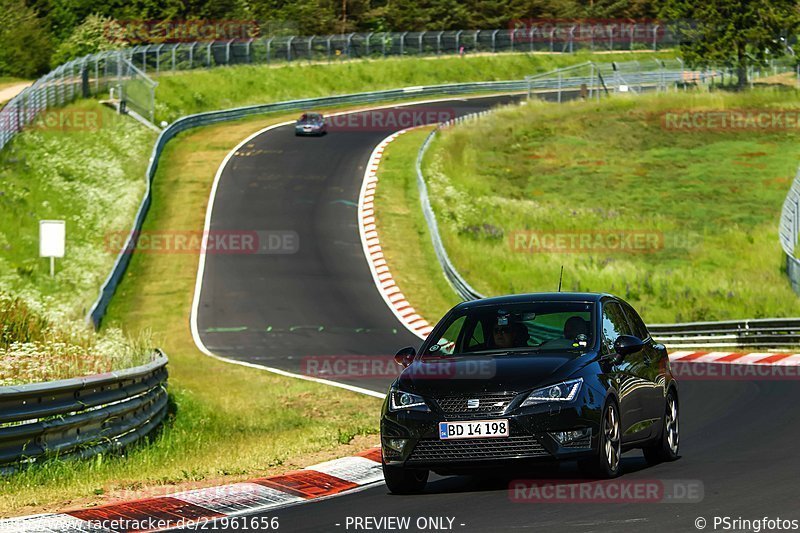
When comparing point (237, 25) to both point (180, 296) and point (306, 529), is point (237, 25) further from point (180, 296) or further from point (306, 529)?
point (306, 529)

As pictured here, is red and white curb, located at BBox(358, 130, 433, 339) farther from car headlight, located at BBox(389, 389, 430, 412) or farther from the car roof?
car headlight, located at BBox(389, 389, 430, 412)

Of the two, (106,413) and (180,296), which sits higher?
(106,413)

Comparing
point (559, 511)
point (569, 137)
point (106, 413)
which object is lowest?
point (569, 137)

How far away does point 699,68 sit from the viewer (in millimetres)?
75812

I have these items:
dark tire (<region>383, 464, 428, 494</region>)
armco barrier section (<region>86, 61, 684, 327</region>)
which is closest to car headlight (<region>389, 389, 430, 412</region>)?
dark tire (<region>383, 464, 428, 494</region>)

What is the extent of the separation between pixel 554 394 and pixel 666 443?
Result: 261 centimetres

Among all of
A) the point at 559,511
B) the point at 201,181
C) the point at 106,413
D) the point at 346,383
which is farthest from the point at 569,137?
the point at 559,511

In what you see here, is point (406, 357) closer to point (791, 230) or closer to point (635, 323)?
point (635, 323)

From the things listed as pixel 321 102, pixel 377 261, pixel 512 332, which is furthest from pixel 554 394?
pixel 321 102

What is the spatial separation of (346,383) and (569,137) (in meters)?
42.0

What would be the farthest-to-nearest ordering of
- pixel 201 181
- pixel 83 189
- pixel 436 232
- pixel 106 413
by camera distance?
pixel 201 181 → pixel 83 189 → pixel 436 232 → pixel 106 413

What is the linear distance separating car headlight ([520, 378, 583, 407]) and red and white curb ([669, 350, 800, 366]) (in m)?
16.4

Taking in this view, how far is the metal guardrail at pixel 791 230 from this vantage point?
116ft

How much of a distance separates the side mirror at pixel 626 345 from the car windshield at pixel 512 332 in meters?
0.23
